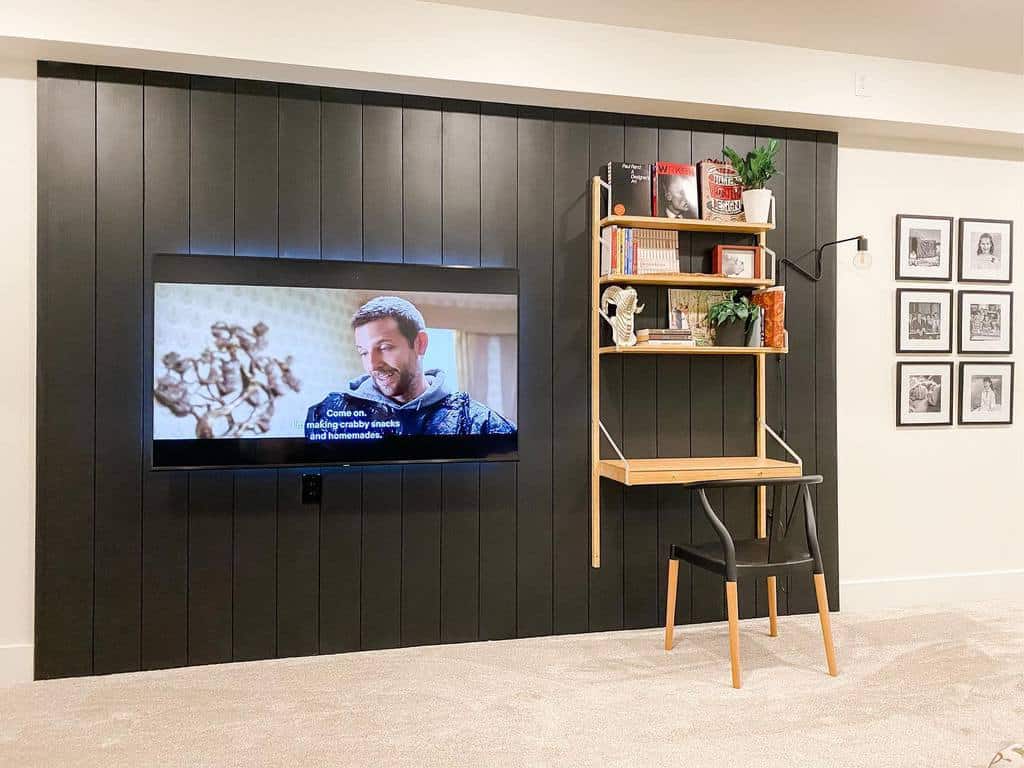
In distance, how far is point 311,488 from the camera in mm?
3375

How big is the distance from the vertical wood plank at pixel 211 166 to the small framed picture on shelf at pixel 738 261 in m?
2.09

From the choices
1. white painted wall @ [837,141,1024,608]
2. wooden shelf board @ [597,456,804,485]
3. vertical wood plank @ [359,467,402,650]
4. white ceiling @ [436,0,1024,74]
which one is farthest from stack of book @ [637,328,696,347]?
white ceiling @ [436,0,1024,74]

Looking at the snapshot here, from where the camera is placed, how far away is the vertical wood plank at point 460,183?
3.52 metres

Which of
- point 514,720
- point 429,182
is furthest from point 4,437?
point 514,720

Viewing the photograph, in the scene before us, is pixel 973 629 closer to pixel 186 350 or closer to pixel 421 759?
pixel 421 759

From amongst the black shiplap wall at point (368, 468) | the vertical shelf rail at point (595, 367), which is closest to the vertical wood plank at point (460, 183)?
the black shiplap wall at point (368, 468)

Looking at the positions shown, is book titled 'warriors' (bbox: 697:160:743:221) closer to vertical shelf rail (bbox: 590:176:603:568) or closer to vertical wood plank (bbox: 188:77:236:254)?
vertical shelf rail (bbox: 590:176:603:568)

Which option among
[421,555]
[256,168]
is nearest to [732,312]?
[421,555]

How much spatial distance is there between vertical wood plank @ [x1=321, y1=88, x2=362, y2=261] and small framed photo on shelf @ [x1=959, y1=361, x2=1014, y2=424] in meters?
3.10

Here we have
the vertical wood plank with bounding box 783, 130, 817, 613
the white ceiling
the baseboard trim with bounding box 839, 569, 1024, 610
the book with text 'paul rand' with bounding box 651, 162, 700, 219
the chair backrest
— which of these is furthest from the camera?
the baseboard trim with bounding box 839, 569, 1024, 610

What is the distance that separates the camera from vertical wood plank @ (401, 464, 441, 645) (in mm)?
3484

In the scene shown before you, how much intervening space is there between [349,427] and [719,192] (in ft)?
6.23

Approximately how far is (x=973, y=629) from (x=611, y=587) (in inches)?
63.3

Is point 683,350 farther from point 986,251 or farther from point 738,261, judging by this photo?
point 986,251
